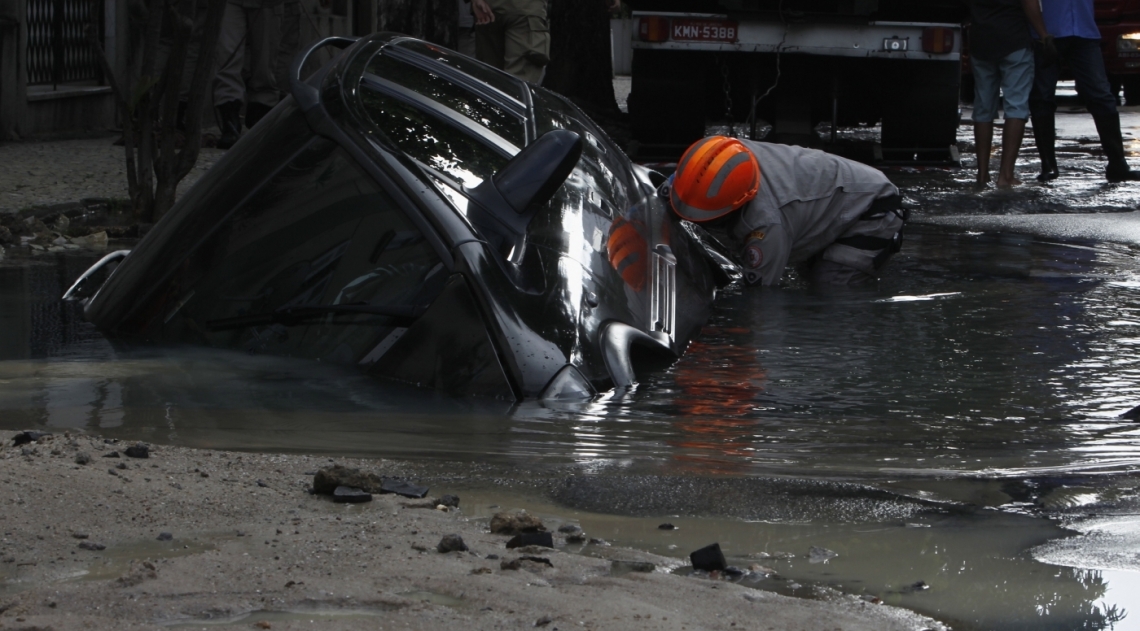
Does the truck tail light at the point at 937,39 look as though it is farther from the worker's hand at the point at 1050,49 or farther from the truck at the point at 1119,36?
the truck at the point at 1119,36

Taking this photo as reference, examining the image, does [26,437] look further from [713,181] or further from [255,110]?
[255,110]

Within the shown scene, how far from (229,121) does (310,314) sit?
7.30 metres

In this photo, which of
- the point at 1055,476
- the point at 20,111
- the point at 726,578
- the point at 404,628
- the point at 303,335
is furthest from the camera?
the point at 20,111

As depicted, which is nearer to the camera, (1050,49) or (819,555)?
(819,555)

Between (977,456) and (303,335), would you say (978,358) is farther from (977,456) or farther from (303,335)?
(303,335)

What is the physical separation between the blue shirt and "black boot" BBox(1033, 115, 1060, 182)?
60 cm

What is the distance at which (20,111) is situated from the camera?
456 inches

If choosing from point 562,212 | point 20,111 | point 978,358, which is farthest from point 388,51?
point 20,111

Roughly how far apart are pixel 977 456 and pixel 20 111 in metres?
9.70

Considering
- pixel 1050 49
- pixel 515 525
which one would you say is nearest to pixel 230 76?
pixel 1050 49

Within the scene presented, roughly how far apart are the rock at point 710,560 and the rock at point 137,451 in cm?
134

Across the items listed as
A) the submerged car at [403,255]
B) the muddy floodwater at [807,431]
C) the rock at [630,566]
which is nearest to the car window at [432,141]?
the submerged car at [403,255]

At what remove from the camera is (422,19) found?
12867 mm

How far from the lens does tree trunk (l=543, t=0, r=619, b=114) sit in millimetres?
15359
